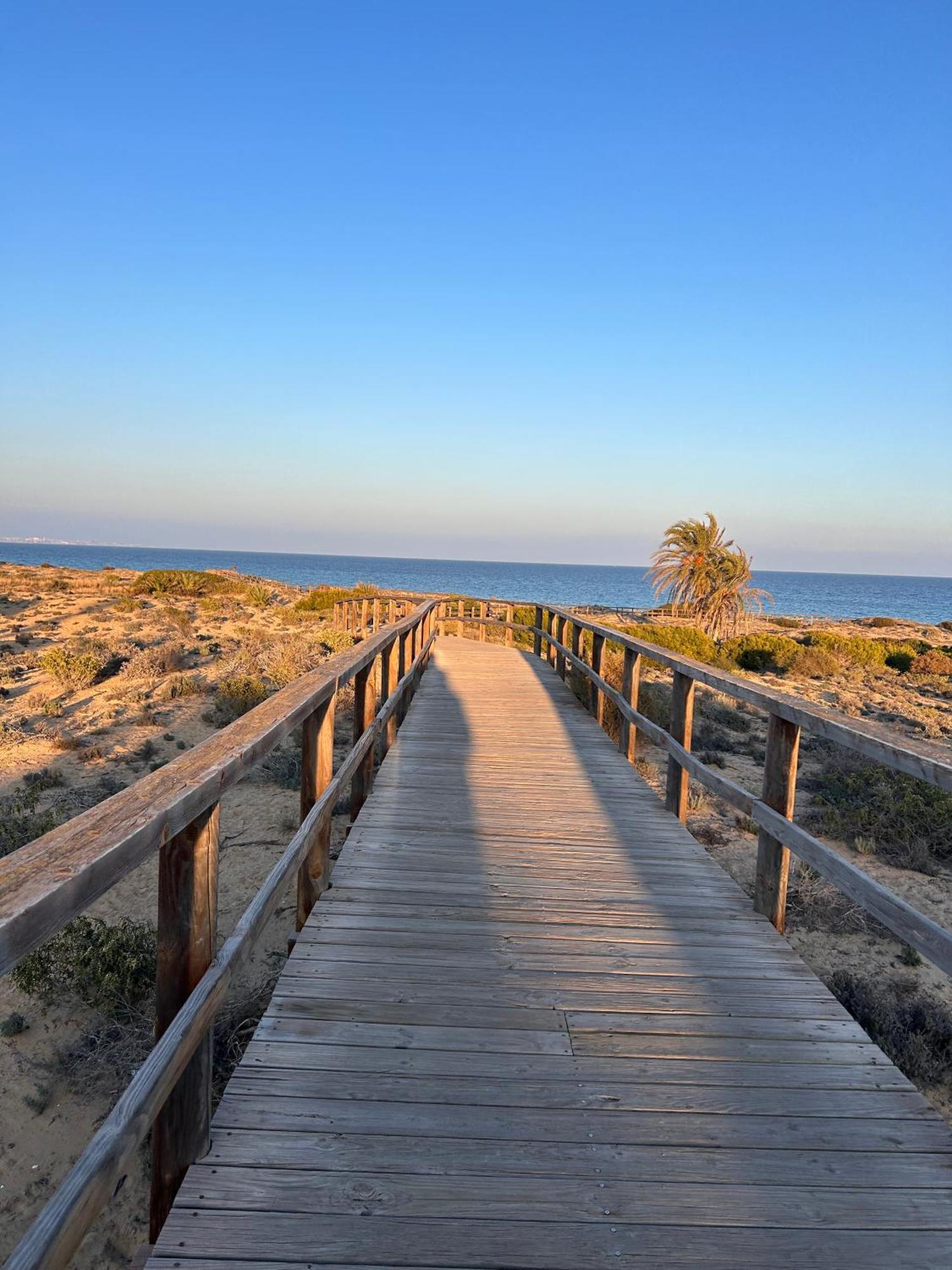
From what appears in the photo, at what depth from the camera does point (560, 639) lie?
11.6 meters

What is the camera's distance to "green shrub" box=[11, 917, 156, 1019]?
13.9ft

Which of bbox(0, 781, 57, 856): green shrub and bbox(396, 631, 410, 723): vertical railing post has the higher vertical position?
bbox(396, 631, 410, 723): vertical railing post

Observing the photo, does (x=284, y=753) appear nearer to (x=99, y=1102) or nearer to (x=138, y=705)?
(x=138, y=705)

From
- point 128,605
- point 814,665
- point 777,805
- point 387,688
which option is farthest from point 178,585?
point 777,805

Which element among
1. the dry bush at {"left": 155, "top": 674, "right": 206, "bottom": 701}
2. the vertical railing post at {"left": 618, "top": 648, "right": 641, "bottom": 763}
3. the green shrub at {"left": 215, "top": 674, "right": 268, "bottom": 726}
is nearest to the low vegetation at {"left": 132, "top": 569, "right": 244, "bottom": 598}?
the dry bush at {"left": 155, "top": 674, "right": 206, "bottom": 701}

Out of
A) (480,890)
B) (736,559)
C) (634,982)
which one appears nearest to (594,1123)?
(634,982)

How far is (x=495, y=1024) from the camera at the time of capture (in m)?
2.62

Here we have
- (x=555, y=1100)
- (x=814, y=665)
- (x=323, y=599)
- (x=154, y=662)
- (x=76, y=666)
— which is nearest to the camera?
(x=555, y=1100)

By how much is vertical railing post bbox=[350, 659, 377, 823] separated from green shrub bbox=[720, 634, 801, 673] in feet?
51.5

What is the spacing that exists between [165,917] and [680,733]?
3.77 m

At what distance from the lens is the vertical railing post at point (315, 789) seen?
10.9ft

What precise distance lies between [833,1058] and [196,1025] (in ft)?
6.54

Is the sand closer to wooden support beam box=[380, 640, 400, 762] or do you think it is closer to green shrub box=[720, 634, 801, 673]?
wooden support beam box=[380, 640, 400, 762]

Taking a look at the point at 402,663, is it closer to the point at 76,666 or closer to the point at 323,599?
the point at 76,666
